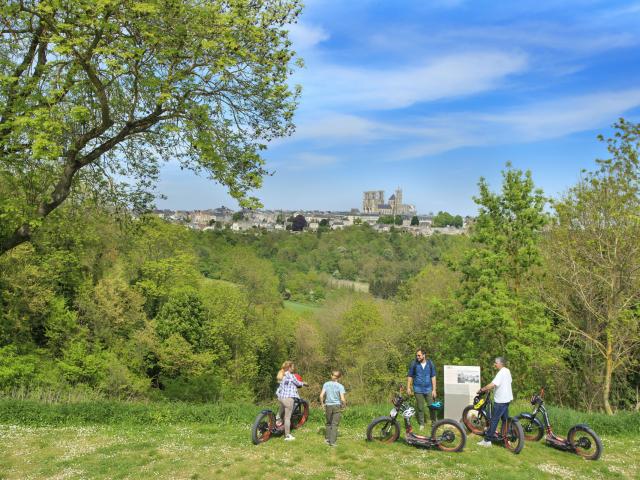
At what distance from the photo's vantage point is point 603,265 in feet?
57.6

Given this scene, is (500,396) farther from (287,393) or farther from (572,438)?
(287,393)

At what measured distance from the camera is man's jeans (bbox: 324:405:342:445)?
9906 millimetres

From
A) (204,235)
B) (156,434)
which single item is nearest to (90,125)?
(156,434)

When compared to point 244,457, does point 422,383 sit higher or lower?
higher

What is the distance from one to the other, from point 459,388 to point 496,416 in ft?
7.17

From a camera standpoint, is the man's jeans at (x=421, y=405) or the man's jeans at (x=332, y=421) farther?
the man's jeans at (x=421, y=405)

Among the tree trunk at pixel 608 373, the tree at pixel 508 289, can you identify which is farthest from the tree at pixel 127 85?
the tree trunk at pixel 608 373

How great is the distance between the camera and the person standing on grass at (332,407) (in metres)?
9.91

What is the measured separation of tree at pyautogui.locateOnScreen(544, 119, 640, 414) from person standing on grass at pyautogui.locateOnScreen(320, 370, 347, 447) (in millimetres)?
11393

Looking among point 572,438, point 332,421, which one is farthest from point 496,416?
point 332,421

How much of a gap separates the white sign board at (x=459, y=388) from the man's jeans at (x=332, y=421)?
3302 mm

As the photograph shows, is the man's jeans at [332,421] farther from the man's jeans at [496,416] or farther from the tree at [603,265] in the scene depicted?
the tree at [603,265]

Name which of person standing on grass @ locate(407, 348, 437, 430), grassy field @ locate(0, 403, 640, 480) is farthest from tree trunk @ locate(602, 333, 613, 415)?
person standing on grass @ locate(407, 348, 437, 430)

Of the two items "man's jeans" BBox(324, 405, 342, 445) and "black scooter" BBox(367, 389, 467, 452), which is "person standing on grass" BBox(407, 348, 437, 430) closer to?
"black scooter" BBox(367, 389, 467, 452)
